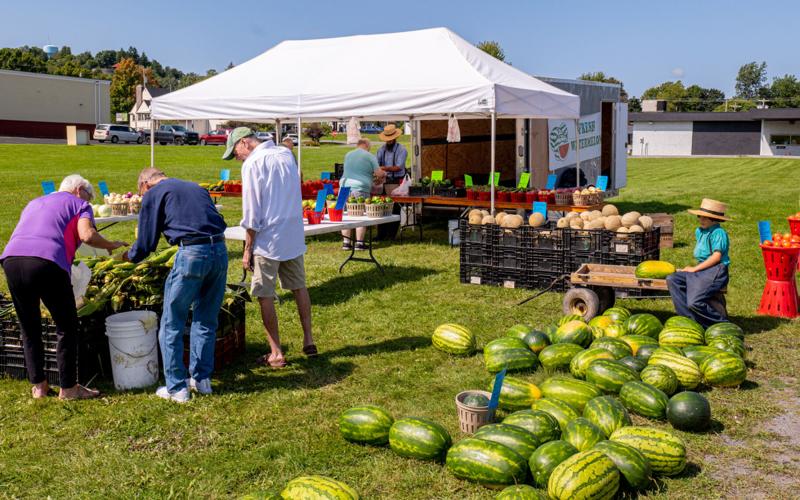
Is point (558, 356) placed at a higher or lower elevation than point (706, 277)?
lower

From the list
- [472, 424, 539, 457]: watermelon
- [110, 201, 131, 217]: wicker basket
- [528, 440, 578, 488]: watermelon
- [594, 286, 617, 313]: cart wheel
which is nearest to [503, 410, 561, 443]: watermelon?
[472, 424, 539, 457]: watermelon

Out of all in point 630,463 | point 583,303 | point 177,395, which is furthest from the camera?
point 583,303

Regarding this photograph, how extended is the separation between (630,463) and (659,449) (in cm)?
32

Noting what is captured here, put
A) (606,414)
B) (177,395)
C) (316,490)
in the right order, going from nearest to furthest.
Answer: (316,490) < (606,414) < (177,395)

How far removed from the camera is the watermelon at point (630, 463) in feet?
13.0

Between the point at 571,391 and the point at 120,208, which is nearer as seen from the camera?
the point at 571,391

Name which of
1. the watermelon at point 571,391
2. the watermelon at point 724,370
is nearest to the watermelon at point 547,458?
the watermelon at point 571,391

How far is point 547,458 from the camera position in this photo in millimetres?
3986

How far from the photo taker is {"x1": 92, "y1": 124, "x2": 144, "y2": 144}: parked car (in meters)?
53.3

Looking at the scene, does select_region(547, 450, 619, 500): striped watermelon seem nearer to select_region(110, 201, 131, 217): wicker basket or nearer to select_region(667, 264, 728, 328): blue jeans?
select_region(667, 264, 728, 328): blue jeans

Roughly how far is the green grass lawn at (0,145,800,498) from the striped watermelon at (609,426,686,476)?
10cm

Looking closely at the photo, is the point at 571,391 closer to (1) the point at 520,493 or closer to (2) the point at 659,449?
(2) the point at 659,449

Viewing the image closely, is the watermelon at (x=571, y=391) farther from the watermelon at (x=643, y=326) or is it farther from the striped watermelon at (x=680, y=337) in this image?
the watermelon at (x=643, y=326)

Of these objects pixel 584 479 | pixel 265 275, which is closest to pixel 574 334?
pixel 265 275
